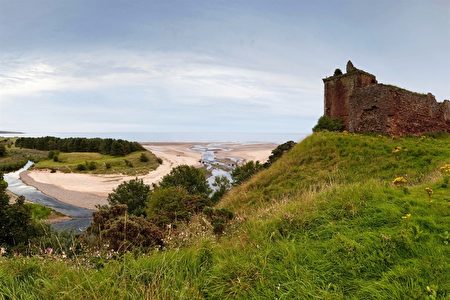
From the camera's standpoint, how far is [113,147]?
96625 millimetres

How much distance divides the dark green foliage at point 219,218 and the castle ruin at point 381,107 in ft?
41.1

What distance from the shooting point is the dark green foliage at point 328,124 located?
20.1 m

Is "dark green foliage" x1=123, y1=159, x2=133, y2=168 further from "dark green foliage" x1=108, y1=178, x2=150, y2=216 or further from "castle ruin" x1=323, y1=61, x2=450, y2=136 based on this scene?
"castle ruin" x1=323, y1=61, x2=450, y2=136

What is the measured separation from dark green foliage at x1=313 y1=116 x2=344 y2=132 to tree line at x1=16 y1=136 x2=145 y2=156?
80.3 meters

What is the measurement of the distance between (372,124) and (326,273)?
1475cm

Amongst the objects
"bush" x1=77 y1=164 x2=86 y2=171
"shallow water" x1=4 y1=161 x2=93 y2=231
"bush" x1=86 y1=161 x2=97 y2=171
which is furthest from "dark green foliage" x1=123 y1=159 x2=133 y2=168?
"shallow water" x1=4 y1=161 x2=93 y2=231

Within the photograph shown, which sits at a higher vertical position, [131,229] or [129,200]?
[131,229]

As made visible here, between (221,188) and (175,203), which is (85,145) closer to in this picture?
(221,188)

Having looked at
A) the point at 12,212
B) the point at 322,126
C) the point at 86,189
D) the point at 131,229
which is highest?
the point at 322,126

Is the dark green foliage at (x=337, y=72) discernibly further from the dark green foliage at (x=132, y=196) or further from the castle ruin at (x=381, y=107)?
the dark green foliage at (x=132, y=196)

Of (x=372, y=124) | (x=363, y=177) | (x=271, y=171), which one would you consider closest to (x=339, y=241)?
(x=363, y=177)

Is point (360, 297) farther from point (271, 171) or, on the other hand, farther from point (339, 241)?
point (271, 171)

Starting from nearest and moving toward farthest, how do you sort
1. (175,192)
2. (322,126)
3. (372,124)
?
(372,124)
(322,126)
(175,192)

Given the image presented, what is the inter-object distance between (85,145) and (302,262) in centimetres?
11390
